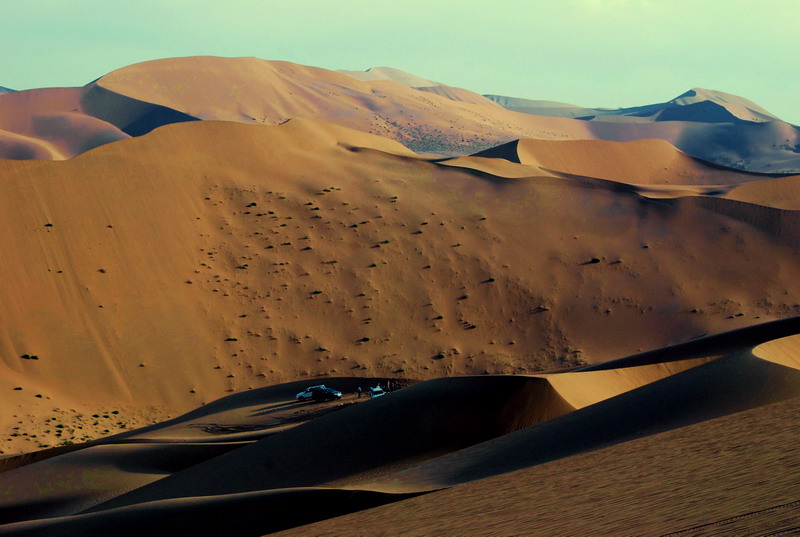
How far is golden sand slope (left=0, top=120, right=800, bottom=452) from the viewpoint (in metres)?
37.0

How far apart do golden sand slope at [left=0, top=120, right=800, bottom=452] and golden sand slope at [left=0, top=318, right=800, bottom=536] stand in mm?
9847

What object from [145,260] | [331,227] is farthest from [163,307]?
[331,227]

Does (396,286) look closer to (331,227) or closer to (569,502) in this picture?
(331,227)

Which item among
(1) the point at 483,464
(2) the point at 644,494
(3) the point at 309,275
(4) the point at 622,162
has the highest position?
(4) the point at 622,162

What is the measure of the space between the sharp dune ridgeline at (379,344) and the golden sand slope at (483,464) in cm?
7

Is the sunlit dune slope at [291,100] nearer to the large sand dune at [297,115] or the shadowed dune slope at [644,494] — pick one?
the large sand dune at [297,115]

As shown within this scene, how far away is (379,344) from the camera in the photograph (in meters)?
39.5

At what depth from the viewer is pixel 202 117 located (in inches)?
4729

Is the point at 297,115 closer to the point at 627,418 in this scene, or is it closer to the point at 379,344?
the point at 379,344

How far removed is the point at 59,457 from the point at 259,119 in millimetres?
104440

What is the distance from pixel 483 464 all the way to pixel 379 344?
79.9 ft

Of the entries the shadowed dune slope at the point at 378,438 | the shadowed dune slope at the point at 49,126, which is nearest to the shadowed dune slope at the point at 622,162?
the shadowed dune slope at the point at 49,126

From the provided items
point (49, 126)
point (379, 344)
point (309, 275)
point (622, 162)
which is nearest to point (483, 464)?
point (379, 344)

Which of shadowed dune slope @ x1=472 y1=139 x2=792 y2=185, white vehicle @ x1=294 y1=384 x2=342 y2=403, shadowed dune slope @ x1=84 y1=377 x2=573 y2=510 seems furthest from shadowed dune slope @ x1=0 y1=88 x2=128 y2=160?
shadowed dune slope @ x1=84 y1=377 x2=573 y2=510
